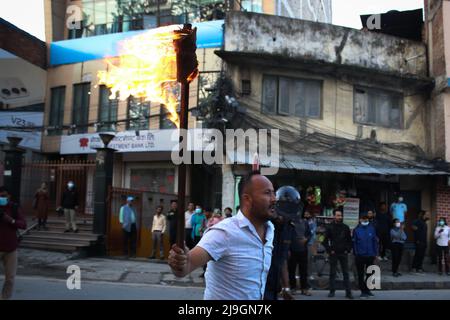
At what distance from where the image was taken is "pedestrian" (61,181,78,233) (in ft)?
50.3

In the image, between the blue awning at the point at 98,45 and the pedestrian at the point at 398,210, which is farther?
the blue awning at the point at 98,45

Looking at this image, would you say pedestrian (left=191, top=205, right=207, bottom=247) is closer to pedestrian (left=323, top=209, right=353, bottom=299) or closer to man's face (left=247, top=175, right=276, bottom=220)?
pedestrian (left=323, top=209, right=353, bottom=299)

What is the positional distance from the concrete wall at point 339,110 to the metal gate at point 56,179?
5789 millimetres


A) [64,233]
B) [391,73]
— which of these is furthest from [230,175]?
[391,73]

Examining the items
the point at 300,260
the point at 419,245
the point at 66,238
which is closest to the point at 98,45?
the point at 66,238

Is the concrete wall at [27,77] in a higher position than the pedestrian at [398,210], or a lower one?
higher

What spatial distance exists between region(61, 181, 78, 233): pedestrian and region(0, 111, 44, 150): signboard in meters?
5.83

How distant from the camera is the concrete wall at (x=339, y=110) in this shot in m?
15.5

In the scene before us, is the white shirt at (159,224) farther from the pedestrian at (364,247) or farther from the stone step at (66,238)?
the pedestrian at (364,247)

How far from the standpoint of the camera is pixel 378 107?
1683cm

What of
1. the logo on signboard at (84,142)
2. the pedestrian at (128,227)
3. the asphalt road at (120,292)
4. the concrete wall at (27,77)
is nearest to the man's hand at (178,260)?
the asphalt road at (120,292)

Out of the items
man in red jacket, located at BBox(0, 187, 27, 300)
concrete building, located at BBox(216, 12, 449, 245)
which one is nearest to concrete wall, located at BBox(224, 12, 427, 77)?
concrete building, located at BBox(216, 12, 449, 245)

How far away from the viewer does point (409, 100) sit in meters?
17.0

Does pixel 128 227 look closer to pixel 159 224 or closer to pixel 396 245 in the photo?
pixel 159 224
